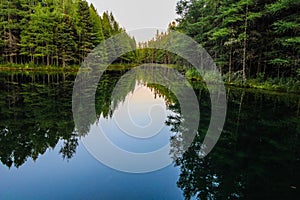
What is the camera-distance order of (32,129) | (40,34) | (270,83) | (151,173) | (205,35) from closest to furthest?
1. (151,173)
2. (32,129)
3. (270,83)
4. (205,35)
5. (40,34)

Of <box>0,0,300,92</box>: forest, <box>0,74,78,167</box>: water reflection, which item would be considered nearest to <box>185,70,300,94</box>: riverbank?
<box>0,0,300,92</box>: forest

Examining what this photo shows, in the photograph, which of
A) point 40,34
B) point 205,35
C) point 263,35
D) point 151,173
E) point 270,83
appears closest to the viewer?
point 151,173

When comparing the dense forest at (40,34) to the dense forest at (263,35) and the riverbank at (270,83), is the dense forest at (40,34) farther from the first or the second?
the riverbank at (270,83)

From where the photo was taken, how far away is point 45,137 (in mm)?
6117

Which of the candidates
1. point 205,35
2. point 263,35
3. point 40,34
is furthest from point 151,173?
point 40,34

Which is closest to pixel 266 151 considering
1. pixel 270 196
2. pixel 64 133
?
pixel 270 196

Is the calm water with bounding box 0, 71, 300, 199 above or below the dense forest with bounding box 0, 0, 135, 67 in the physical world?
below

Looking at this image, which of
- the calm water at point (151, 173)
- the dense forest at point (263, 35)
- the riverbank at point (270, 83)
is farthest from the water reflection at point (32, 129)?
the dense forest at point (263, 35)

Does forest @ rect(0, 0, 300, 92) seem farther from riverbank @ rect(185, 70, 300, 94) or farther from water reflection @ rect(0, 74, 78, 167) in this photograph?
water reflection @ rect(0, 74, 78, 167)

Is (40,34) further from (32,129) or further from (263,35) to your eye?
(32,129)

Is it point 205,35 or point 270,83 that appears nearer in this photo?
point 270,83

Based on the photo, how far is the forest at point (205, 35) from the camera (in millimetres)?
17609

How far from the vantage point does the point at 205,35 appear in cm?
2611

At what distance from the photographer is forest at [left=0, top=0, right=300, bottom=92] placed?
17609 millimetres
